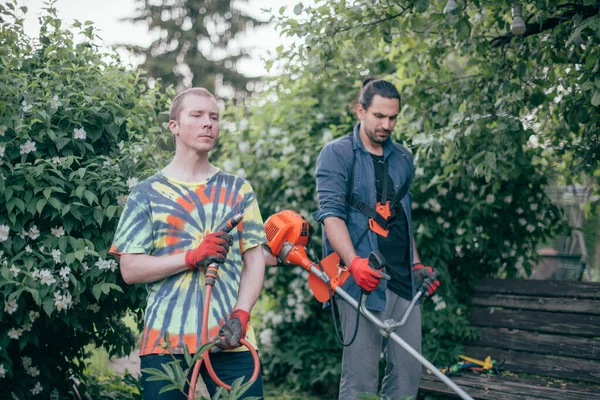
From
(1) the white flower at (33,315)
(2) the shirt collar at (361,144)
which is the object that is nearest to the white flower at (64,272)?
(1) the white flower at (33,315)

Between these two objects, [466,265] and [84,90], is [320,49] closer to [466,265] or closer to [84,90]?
[84,90]

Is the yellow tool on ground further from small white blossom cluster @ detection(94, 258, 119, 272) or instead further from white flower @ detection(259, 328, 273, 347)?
small white blossom cluster @ detection(94, 258, 119, 272)

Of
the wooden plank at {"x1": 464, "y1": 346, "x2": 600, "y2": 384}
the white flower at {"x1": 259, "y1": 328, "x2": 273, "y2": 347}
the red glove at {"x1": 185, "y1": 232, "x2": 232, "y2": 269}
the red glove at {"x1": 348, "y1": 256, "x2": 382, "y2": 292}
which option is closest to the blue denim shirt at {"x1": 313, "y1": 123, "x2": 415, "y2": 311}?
the red glove at {"x1": 348, "y1": 256, "x2": 382, "y2": 292}

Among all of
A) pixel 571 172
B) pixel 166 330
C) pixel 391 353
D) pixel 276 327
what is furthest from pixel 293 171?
pixel 166 330

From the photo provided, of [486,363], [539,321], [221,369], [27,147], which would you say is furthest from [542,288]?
[27,147]

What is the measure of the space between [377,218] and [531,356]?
2118mm

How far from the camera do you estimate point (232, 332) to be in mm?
2637

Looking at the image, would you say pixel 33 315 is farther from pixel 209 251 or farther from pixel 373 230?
pixel 373 230

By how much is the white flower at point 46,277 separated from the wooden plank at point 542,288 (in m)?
3.39

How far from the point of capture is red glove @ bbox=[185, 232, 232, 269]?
Answer: 258cm

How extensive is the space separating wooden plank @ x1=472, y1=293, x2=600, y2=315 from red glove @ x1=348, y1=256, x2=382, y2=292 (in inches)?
92.1

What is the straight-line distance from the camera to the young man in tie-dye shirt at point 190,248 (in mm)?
2686

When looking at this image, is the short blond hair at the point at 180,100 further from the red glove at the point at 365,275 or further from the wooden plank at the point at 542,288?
the wooden plank at the point at 542,288

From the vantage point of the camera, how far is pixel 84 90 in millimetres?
4109
